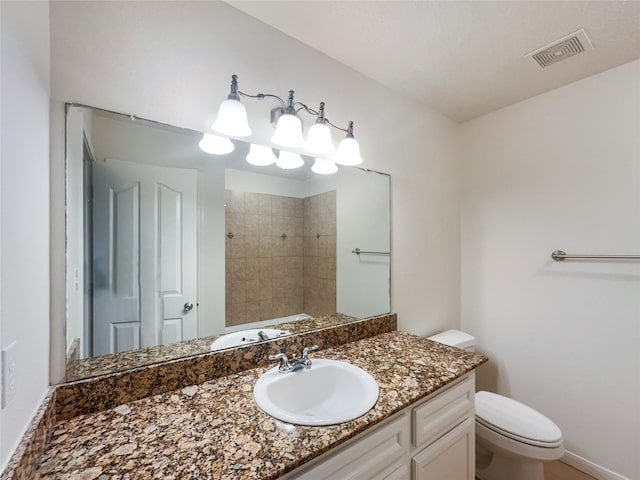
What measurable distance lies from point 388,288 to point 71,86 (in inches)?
64.3

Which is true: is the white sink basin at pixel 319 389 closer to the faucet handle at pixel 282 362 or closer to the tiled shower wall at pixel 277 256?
the faucet handle at pixel 282 362

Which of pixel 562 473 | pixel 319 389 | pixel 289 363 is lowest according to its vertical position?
pixel 562 473

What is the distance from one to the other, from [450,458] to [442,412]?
21cm

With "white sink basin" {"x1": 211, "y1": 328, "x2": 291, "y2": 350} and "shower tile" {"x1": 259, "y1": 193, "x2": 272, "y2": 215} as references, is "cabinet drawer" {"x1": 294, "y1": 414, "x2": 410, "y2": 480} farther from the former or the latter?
"shower tile" {"x1": 259, "y1": 193, "x2": 272, "y2": 215}

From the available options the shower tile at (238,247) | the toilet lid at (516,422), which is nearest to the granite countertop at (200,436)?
the shower tile at (238,247)

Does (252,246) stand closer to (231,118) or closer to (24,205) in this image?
(231,118)

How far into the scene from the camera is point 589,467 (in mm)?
1623

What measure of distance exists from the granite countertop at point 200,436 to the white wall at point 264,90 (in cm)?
94

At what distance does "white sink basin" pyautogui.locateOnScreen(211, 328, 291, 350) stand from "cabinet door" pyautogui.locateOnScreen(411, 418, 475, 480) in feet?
2.30

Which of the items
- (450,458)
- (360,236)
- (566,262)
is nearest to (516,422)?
(450,458)

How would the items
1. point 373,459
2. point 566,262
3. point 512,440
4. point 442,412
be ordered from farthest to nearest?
point 566,262
point 512,440
point 442,412
point 373,459

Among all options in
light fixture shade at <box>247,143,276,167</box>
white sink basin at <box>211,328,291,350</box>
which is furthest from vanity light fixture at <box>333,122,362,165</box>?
white sink basin at <box>211,328,291,350</box>

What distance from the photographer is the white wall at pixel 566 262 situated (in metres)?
1.53

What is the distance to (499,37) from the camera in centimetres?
132
